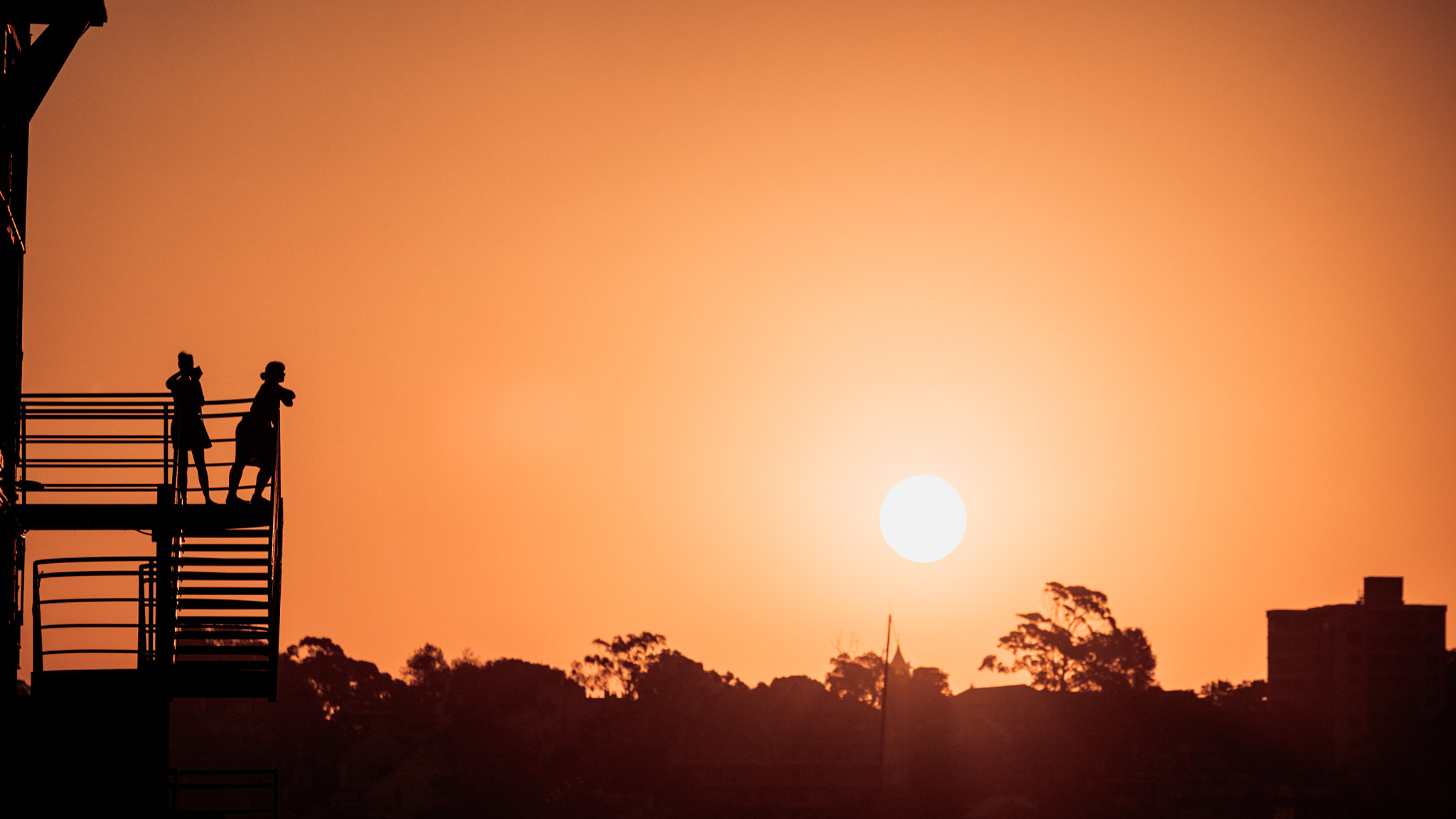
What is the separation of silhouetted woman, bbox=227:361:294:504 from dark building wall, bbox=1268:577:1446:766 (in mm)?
95047

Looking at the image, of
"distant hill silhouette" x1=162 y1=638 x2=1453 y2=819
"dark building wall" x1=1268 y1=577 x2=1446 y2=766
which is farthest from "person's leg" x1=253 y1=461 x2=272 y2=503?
"dark building wall" x1=1268 y1=577 x2=1446 y2=766

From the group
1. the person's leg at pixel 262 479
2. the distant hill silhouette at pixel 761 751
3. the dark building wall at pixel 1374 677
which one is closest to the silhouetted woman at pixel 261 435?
the person's leg at pixel 262 479

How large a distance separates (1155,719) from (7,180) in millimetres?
90089

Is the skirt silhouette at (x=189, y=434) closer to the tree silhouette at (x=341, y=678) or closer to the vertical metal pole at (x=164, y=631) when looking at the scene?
the vertical metal pole at (x=164, y=631)

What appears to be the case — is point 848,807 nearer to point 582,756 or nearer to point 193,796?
point 582,756

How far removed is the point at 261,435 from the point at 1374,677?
324 feet

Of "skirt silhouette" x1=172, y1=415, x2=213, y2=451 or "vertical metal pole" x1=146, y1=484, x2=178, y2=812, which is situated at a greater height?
"skirt silhouette" x1=172, y1=415, x2=213, y2=451

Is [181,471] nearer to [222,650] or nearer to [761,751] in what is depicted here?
[222,650]

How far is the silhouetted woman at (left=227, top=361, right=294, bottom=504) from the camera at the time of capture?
55.2ft

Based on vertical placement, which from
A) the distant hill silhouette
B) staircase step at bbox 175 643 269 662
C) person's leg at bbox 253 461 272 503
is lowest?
the distant hill silhouette

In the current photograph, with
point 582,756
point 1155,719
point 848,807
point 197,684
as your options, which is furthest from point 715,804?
point 197,684

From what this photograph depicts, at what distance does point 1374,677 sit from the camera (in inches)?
4031

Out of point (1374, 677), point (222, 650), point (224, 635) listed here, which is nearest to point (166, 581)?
point (224, 635)

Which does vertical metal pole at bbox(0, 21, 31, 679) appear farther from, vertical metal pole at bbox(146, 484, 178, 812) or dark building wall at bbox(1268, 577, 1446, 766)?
dark building wall at bbox(1268, 577, 1446, 766)
